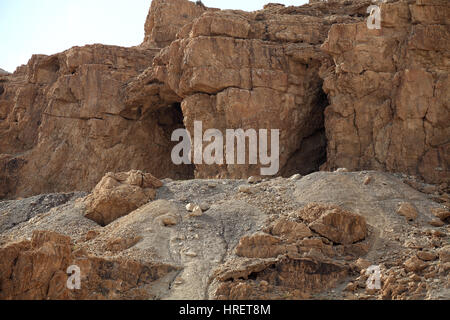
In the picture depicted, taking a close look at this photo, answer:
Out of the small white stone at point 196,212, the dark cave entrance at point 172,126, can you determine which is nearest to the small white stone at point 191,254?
the small white stone at point 196,212

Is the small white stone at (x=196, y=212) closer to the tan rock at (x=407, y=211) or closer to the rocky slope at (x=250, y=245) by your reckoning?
the rocky slope at (x=250, y=245)

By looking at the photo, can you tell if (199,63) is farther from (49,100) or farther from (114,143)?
(49,100)

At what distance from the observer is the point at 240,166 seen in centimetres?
1959

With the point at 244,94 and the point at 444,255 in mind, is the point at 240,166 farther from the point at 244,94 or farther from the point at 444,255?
the point at 444,255

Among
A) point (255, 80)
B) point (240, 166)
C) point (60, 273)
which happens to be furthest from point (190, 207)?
point (255, 80)

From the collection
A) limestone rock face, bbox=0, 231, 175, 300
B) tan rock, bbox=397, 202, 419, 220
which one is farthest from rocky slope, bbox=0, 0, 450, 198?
limestone rock face, bbox=0, 231, 175, 300

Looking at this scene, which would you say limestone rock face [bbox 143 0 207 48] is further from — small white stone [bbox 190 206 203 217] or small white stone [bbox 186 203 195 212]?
small white stone [bbox 190 206 203 217]

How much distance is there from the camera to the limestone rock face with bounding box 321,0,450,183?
55.9 ft

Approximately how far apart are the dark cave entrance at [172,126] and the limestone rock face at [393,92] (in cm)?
871

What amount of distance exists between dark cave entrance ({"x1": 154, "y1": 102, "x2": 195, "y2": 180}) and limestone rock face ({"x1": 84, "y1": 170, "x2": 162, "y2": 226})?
29.8ft

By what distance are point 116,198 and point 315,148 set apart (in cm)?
833
